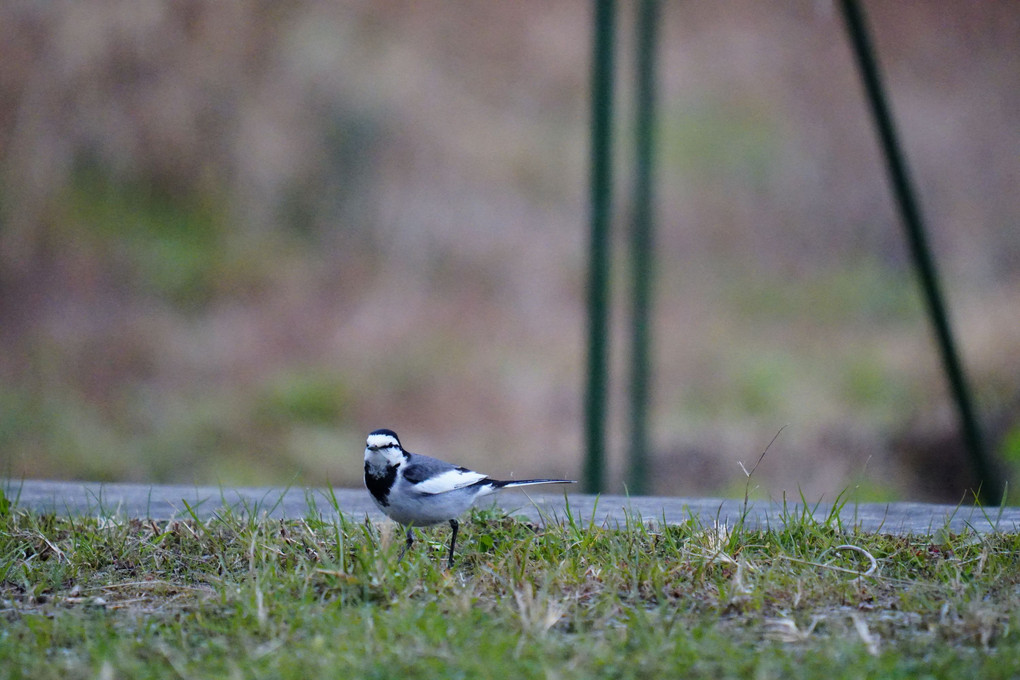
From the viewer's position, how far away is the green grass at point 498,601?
2.02m

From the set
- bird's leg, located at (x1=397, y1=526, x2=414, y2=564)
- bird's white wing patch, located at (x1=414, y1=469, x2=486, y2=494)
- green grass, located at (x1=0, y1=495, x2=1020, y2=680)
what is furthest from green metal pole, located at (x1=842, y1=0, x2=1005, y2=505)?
bird's leg, located at (x1=397, y1=526, x2=414, y2=564)

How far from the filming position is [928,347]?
7129mm

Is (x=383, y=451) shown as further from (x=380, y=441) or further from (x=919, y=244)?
(x=919, y=244)

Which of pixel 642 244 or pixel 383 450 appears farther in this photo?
pixel 642 244

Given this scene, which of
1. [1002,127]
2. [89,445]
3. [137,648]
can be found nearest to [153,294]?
[89,445]

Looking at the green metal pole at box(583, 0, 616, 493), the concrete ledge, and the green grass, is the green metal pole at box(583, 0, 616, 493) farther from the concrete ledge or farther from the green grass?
the green grass

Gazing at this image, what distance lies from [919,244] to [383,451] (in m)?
2.50

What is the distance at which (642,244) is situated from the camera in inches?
171

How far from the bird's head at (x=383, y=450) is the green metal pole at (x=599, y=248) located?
108 cm

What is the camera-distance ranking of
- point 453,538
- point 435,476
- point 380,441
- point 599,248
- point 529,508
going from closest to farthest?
1. point 453,538
2. point 435,476
3. point 380,441
4. point 529,508
5. point 599,248

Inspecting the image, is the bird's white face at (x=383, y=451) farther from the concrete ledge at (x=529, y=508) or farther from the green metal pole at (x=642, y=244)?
the green metal pole at (x=642, y=244)

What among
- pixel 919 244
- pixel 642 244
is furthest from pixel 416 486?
pixel 919 244

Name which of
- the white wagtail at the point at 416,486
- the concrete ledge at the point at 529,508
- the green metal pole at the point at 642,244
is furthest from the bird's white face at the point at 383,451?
the green metal pole at the point at 642,244

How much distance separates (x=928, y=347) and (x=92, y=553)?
596 centimetres
